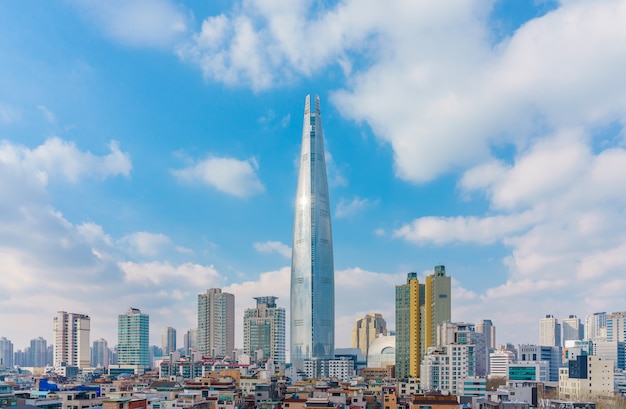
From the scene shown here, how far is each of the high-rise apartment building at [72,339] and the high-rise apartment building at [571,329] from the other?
228ft

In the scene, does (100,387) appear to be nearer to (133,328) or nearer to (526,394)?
(526,394)

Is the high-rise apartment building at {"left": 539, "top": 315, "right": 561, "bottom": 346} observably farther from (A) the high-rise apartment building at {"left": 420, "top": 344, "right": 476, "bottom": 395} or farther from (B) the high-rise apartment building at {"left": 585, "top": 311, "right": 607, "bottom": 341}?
(A) the high-rise apartment building at {"left": 420, "top": 344, "right": 476, "bottom": 395}

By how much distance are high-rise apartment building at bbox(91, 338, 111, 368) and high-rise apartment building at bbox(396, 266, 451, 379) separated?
60263 mm

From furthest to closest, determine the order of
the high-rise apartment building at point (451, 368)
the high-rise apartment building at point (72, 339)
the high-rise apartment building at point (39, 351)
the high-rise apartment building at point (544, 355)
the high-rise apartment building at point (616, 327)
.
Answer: the high-rise apartment building at point (39, 351) → the high-rise apartment building at point (72, 339) → the high-rise apartment building at point (616, 327) → the high-rise apartment building at point (544, 355) → the high-rise apartment building at point (451, 368)

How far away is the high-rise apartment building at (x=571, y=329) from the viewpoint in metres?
94.7

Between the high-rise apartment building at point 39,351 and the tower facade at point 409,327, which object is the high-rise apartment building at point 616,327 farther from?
the high-rise apartment building at point 39,351

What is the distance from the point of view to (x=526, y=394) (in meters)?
35.2

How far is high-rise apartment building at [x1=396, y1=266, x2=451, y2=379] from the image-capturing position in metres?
63.1

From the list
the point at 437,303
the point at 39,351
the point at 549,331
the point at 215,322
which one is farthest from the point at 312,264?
the point at 39,351

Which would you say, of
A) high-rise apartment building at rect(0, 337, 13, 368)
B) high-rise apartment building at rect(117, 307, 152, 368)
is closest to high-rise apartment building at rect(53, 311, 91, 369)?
high-rise apartment building at rect(117, 307, 152, 368)

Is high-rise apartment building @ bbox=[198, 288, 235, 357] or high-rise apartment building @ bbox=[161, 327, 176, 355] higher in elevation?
high-rise apartment building @ bbox=[198, 288, 235, 357]

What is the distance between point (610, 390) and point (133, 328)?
64007 millimetres

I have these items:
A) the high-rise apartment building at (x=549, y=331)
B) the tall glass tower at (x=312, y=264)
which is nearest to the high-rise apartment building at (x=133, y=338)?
the tall glass tower at (x=312, y=264)

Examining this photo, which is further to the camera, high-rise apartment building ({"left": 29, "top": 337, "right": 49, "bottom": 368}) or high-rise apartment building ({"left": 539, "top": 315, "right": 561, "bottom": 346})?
high-rise apartment building ({"left": 29, "top": 337, "right": 49, "bottom": 368})
